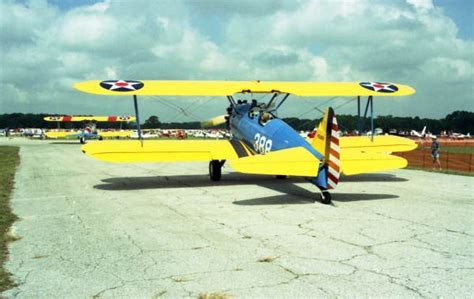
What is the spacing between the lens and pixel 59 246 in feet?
19.5

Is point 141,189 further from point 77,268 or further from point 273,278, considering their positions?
point 273,278

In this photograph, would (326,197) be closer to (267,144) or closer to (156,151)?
(267,144)

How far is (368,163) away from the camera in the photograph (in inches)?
371

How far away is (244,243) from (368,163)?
4578 mm

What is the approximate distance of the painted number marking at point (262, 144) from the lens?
11.4m

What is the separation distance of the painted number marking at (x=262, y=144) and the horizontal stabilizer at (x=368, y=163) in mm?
2354

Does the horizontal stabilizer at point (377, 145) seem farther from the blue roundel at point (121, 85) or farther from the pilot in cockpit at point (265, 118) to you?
the blue roundel at point (121, 85)

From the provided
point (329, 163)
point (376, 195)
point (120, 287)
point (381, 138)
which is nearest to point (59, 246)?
point (120, 287)

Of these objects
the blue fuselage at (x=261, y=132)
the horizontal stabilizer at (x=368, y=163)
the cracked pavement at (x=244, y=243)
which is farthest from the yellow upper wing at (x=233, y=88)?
the horizontal stabilizer at (x=368, y=163)

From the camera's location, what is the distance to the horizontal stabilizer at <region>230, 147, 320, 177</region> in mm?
8617

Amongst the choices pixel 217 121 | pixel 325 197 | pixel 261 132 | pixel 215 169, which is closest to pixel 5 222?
pixel 325 197

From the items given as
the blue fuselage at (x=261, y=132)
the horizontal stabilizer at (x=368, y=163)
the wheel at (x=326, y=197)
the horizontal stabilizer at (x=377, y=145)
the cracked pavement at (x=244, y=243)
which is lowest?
the cracked pavement at (x=244, y=243)

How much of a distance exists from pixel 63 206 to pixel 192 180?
5.20 meters

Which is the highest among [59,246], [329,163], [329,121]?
[329,121]
